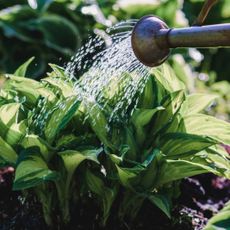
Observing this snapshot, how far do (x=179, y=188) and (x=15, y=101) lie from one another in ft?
2.34

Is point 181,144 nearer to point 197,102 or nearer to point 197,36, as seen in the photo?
point 197,102

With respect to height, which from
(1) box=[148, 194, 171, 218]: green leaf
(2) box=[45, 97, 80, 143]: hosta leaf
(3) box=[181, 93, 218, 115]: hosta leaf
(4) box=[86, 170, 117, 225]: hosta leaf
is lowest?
(1) box=[148, 194, 171, 218]: green leaf

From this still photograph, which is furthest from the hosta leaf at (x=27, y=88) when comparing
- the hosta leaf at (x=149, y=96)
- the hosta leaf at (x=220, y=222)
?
the hosta leaf at (x=220, y=222)

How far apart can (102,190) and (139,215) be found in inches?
9.7

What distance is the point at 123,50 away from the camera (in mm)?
2262

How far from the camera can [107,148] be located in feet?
6.87

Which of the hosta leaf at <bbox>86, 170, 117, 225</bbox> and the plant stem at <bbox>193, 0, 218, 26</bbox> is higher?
the plant stem at <bbox>193, 0, 218, 26</bbox>

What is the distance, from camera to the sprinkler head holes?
5.17 ft

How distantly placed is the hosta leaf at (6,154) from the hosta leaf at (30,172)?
12cm

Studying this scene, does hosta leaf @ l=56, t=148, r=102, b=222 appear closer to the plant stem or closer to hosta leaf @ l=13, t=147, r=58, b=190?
hosta leaf @ l=13, t=147, r=58, b=190

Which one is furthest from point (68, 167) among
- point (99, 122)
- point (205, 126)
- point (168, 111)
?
point (205, 126)

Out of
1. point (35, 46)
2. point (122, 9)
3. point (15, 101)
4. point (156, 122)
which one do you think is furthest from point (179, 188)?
point (35, 46)

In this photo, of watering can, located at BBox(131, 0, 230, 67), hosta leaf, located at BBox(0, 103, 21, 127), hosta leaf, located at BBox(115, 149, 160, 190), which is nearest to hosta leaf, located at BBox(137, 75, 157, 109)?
hosta leaf, located at BBox(115, 149, 160, 190)

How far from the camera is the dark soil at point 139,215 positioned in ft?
7.47
